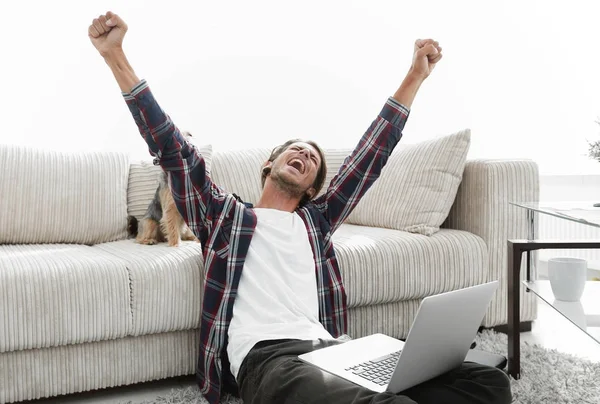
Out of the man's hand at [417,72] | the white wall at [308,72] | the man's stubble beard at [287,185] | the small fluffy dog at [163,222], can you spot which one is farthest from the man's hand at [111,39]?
the white wall at [308,72]

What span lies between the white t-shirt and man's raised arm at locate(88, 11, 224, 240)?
0.17 m

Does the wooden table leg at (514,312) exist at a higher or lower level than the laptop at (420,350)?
lower

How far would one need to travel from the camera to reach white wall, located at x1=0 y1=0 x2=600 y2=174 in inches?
124

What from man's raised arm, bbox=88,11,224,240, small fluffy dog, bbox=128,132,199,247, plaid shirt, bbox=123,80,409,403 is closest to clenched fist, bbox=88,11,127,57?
man's raised arm, bbox=88,11,224,240

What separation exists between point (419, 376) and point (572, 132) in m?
3.34

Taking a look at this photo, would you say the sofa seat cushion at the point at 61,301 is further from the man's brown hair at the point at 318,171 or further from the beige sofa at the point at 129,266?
the man's brown hair at the point at 318,171

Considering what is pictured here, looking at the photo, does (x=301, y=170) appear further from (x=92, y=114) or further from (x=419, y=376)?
(x=92, y=114)

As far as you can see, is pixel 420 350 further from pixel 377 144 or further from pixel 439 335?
pixel 377 144

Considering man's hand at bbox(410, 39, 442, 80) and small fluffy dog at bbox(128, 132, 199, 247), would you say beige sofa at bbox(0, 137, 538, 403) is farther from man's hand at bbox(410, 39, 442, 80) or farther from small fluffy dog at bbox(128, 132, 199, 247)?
man's hand at bbox(410, 39, 442, 80)

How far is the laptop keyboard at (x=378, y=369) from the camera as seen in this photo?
1259 millimetres

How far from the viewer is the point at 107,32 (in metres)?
1.55

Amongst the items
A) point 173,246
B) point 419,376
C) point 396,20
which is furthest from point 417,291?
point 396,20

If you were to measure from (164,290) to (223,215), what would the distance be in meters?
0.33

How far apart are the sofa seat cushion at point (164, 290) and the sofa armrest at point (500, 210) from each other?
1160mm
